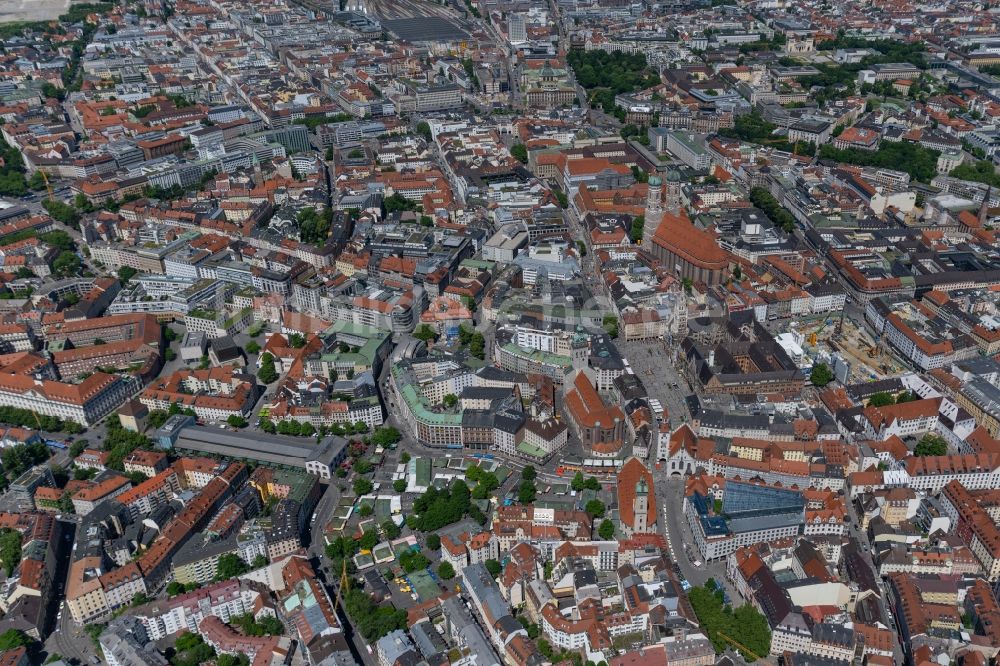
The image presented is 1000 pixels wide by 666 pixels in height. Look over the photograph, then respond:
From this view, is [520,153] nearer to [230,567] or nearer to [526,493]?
[526,493]

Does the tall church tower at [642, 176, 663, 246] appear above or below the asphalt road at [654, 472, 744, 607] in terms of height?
above

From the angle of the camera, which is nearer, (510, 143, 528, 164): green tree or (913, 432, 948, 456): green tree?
(913, 432, 948, 456): green tree

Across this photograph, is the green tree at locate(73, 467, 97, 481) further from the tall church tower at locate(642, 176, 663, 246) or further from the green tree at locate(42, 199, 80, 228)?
the tall church tower at locate(642, 176, 663, 246)

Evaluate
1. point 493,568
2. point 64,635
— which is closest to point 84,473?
point 64,635

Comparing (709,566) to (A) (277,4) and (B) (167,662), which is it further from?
(A) (277,4)

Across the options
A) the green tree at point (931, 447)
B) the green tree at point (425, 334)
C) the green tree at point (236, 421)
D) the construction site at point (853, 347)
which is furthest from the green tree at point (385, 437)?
the green tree at point (931, 447)

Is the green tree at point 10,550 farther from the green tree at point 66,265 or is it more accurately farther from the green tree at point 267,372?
the green tree at point 66,265

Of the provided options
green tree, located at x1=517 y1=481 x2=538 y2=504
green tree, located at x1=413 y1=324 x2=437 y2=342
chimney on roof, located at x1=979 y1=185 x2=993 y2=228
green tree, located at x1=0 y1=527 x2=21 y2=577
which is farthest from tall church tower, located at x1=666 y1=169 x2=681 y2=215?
green tree, located at x1=0 y1=527 x2=21 y2=577

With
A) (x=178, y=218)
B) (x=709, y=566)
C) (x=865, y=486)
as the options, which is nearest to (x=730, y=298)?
(x=865, y=486)
